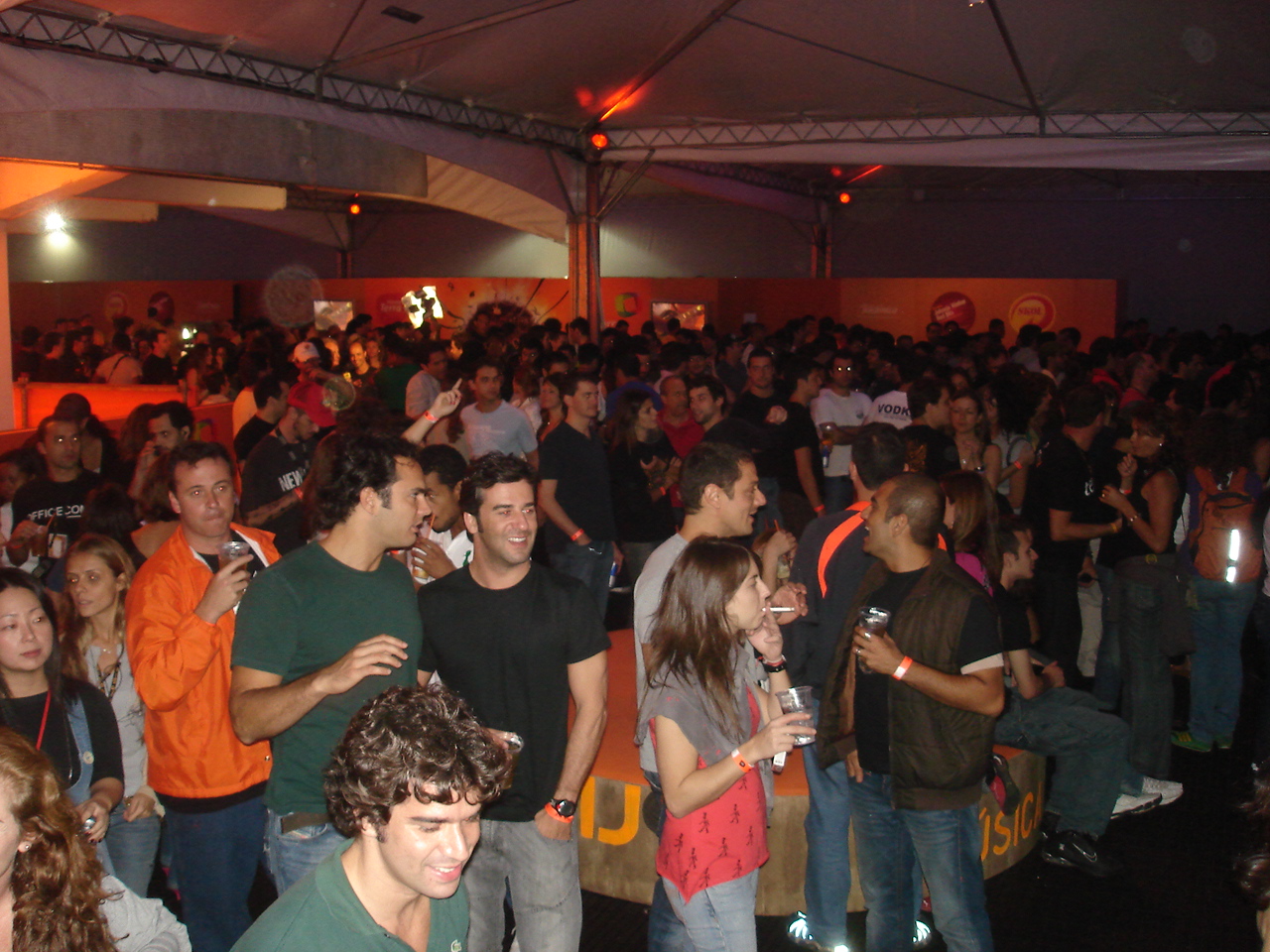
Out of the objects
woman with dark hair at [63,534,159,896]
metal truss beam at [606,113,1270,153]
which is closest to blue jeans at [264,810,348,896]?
woman with dark hair at [63,534,159,896]

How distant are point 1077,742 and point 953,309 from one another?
13.8 metres

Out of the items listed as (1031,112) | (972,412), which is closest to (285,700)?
(972,412)

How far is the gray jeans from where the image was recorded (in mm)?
2770

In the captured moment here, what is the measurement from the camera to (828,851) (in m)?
3.50

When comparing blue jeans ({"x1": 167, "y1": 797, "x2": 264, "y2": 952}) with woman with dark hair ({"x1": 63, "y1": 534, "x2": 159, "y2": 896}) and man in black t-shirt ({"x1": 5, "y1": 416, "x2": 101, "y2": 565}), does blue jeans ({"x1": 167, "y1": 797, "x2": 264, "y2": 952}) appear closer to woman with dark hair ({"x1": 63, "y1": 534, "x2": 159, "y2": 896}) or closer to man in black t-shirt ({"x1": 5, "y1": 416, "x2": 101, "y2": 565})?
woman with dark hair ({"x1": 63, "y1": 534, "x2": 159, "y2": 896})

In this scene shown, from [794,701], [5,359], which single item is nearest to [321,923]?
[794,701]

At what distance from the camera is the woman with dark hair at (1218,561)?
504 centimetres

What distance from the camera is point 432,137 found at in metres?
10.5

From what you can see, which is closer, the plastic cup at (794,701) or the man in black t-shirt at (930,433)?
the plastic cup at (794,701)

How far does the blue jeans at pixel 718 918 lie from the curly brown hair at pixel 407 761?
106cm

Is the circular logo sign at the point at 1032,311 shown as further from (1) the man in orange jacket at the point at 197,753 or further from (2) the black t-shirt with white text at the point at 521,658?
(1) the man in orange jacket at the point at 197,753

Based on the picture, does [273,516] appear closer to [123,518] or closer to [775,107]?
[123,518]

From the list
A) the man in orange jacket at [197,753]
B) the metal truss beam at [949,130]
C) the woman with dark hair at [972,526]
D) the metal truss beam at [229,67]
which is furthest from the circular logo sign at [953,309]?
the man in orange jacket at [197,753]

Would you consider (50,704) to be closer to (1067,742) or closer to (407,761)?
(407,761)
